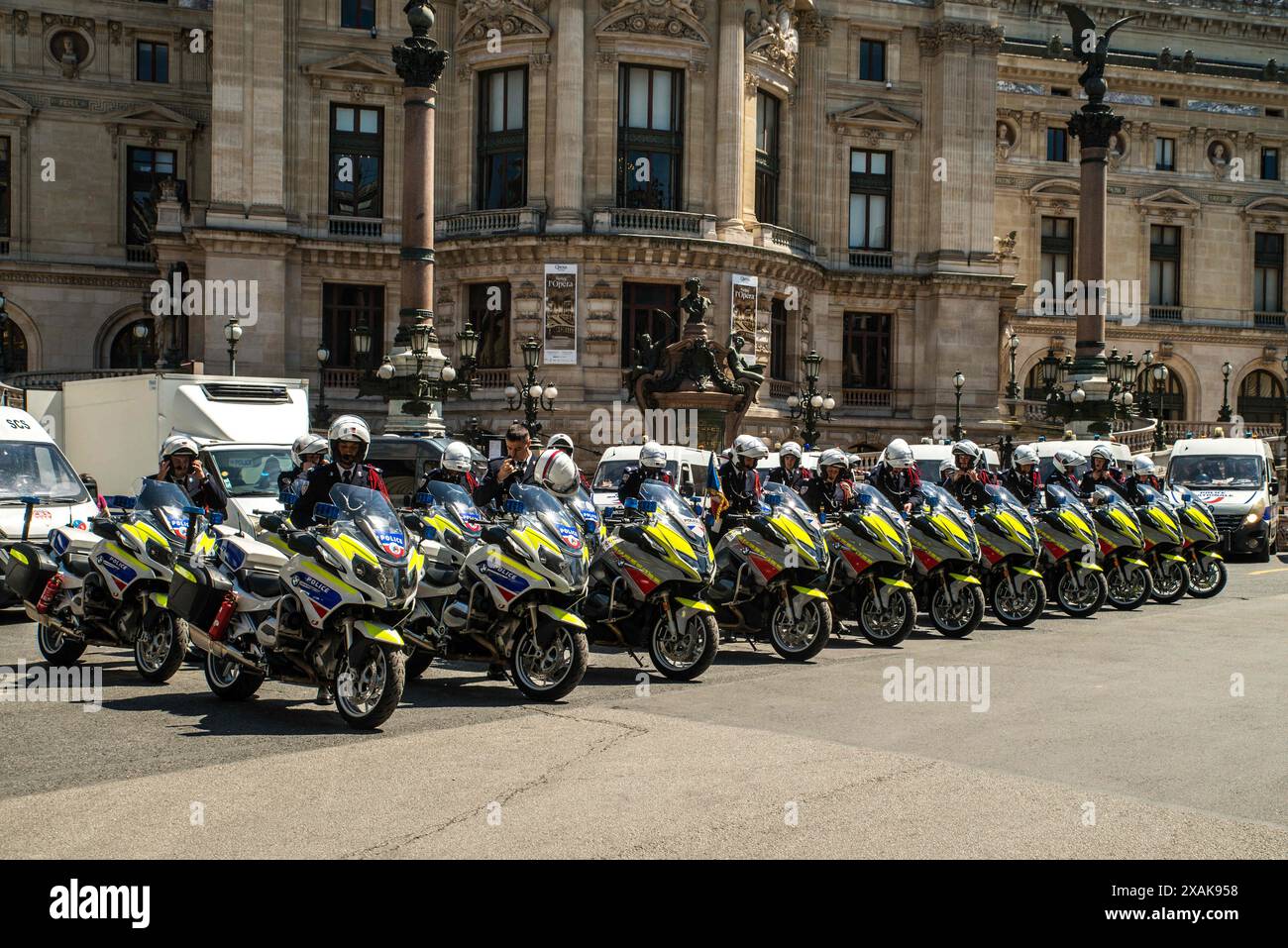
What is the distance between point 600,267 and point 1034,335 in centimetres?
2531

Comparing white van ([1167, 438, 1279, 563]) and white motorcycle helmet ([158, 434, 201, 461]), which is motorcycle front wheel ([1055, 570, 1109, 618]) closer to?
white motorcycle helmet ([158, 434, 201, 461])

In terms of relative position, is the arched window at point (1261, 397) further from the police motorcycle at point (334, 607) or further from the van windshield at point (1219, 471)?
the police motorcycle at point (334, 607)

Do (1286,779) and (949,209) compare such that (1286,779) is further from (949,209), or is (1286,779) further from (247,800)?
(949,209)

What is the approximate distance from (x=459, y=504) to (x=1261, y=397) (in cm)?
5771

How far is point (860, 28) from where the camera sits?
1913 inches

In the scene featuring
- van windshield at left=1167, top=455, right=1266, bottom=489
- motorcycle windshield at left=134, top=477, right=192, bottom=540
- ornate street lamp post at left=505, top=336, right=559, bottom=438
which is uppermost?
ornate street lamp post at left=505, top=336, right=559, bottom=438

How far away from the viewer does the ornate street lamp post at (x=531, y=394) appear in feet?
113

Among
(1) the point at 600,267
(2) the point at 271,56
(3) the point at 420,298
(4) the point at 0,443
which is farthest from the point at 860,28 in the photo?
(4) the point at 0,443

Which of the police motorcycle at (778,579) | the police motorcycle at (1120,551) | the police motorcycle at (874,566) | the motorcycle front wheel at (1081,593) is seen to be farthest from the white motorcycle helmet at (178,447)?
the police motorcycle at (1120,551)

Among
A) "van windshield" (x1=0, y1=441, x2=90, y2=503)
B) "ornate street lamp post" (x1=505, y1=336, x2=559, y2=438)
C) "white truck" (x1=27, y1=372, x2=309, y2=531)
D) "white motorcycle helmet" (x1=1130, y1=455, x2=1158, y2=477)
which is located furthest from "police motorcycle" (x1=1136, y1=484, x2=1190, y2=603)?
"ornate street lamp post" (x1=505, y1=336, x2=559, y2=438)

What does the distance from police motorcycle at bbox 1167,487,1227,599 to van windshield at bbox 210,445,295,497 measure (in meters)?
12.7

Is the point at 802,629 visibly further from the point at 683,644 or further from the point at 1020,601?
the point at 1020,601

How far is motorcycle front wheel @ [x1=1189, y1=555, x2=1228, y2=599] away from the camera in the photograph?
21.2m

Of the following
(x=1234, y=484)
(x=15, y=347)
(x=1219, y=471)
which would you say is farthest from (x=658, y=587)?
(x=15, y=347)
